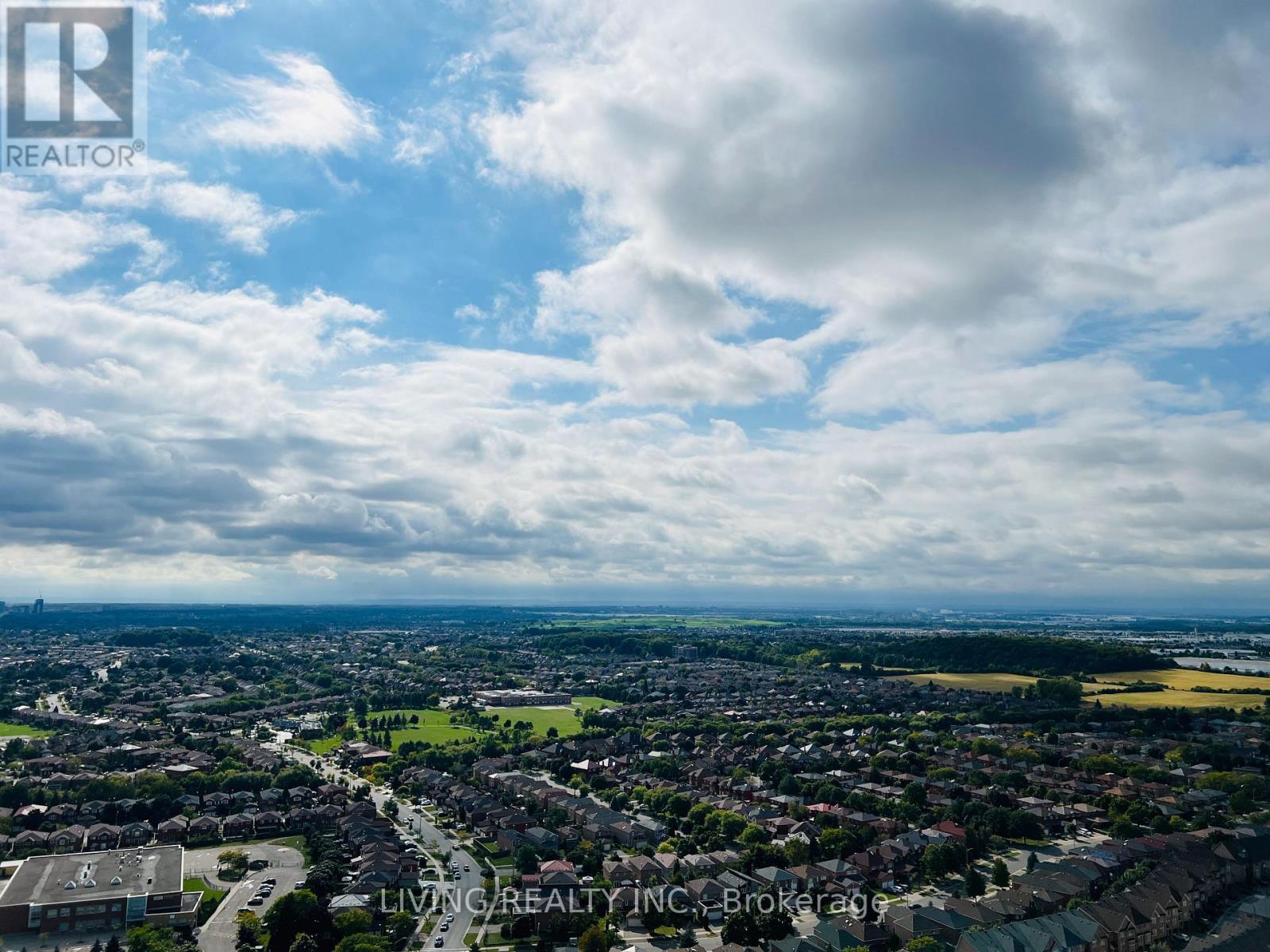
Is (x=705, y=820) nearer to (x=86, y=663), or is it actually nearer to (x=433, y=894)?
(x=433, y=894)

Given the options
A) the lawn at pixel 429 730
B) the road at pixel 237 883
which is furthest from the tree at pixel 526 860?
the lawn at pixel 429 730

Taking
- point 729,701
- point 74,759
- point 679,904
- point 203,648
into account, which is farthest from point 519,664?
point 679,904

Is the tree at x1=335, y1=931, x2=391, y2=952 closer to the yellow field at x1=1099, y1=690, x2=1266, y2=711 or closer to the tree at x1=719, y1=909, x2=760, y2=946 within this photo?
the tree at x1=719, y1=909, x2=760, y2=946

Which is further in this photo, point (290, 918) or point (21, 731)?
point (21, 731)

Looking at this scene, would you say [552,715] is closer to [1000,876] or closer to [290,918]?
[1000,876]

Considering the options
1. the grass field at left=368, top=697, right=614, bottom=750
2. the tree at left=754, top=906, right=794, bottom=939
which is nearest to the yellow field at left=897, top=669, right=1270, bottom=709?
the grass field at left=368, top=697, right=614, bottom=750

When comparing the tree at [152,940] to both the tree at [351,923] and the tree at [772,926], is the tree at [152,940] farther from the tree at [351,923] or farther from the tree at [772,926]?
the tree at [772,926]

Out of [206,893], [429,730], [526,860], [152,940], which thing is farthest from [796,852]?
[429,730]
